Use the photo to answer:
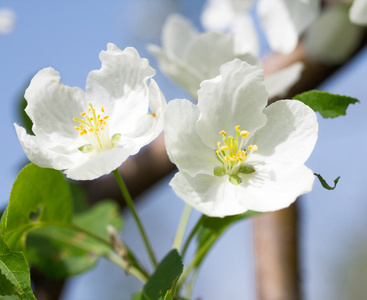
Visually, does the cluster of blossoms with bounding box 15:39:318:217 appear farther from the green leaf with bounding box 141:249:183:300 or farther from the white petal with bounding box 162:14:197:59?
the white petal with bounding box 162:14:197:59

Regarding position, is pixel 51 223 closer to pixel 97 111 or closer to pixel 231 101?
pixel 97 111

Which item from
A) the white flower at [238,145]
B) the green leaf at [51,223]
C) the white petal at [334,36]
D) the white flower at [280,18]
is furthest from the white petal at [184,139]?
the white petal at [334,36]

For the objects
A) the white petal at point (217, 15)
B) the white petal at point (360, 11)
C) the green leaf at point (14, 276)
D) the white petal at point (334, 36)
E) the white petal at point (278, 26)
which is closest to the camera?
the green leaf at point (14, 276)

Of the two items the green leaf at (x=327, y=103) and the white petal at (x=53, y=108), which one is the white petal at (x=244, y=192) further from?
the white petal at (x=53, y=108)

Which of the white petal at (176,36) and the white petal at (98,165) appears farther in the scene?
the white petal at (176,36)

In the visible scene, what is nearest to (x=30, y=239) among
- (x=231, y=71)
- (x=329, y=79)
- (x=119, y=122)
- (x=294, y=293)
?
(x=119, y=122)

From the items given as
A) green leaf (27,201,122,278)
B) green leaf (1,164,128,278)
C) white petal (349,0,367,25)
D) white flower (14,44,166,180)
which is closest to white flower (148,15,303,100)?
white petal (349,0,367,25)

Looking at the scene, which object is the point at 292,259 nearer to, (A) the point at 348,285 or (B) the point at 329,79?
(B) the point at 329,79

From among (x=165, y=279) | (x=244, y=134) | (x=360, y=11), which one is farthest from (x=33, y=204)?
(x=360, y=11)
